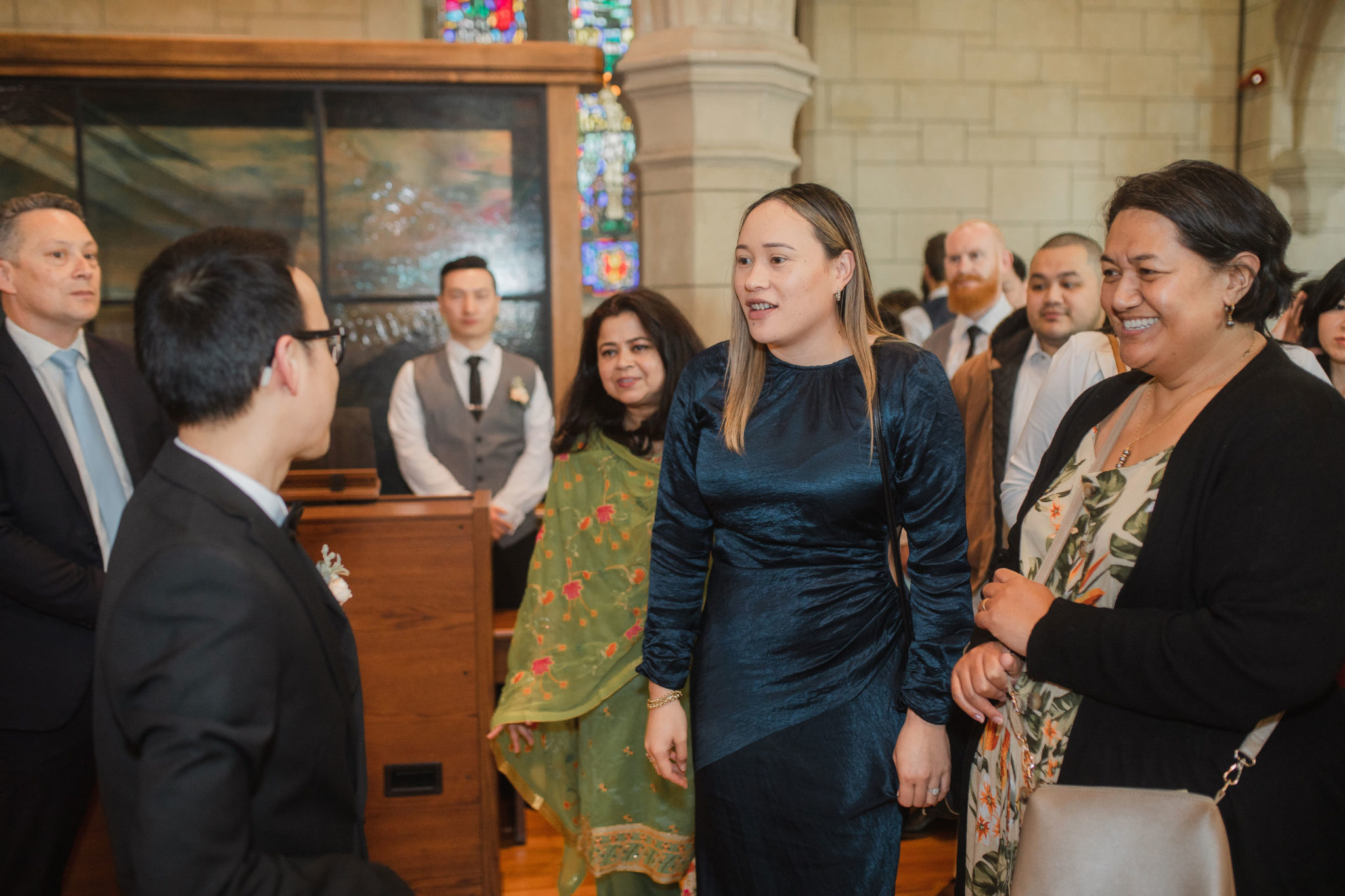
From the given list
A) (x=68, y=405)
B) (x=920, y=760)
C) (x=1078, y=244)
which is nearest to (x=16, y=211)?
(x=68, y=405)

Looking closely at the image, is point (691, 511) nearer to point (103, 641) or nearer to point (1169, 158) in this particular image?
point (103, 641)

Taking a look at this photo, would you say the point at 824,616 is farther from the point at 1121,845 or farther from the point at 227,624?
the point at 227,624

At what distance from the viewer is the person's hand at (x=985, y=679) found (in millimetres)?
1481

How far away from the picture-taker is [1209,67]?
20.9ft

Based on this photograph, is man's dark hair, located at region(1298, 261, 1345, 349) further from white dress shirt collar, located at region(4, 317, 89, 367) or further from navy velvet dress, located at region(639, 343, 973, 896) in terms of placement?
white dress shirt collar, located at region(4, 317, 89, 367)

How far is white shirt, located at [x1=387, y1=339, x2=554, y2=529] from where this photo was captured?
142 inches

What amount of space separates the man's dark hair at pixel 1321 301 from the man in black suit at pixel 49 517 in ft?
10.1

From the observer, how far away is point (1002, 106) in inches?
247

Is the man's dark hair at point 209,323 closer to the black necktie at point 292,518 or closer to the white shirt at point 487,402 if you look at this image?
the black necktie at point 292,518

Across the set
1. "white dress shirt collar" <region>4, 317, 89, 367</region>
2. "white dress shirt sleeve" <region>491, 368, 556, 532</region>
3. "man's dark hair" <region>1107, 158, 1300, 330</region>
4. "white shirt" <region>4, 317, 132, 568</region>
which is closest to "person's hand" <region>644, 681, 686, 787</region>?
"man's dark hair" <region>1107, 158, 1300, 330</region>

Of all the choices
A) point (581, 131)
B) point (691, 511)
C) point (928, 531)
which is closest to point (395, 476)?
point (691, 511)

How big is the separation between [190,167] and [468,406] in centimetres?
187

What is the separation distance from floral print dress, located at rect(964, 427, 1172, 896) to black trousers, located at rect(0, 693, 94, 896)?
6.19ft

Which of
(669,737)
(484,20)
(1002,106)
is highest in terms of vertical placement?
(484,20)
